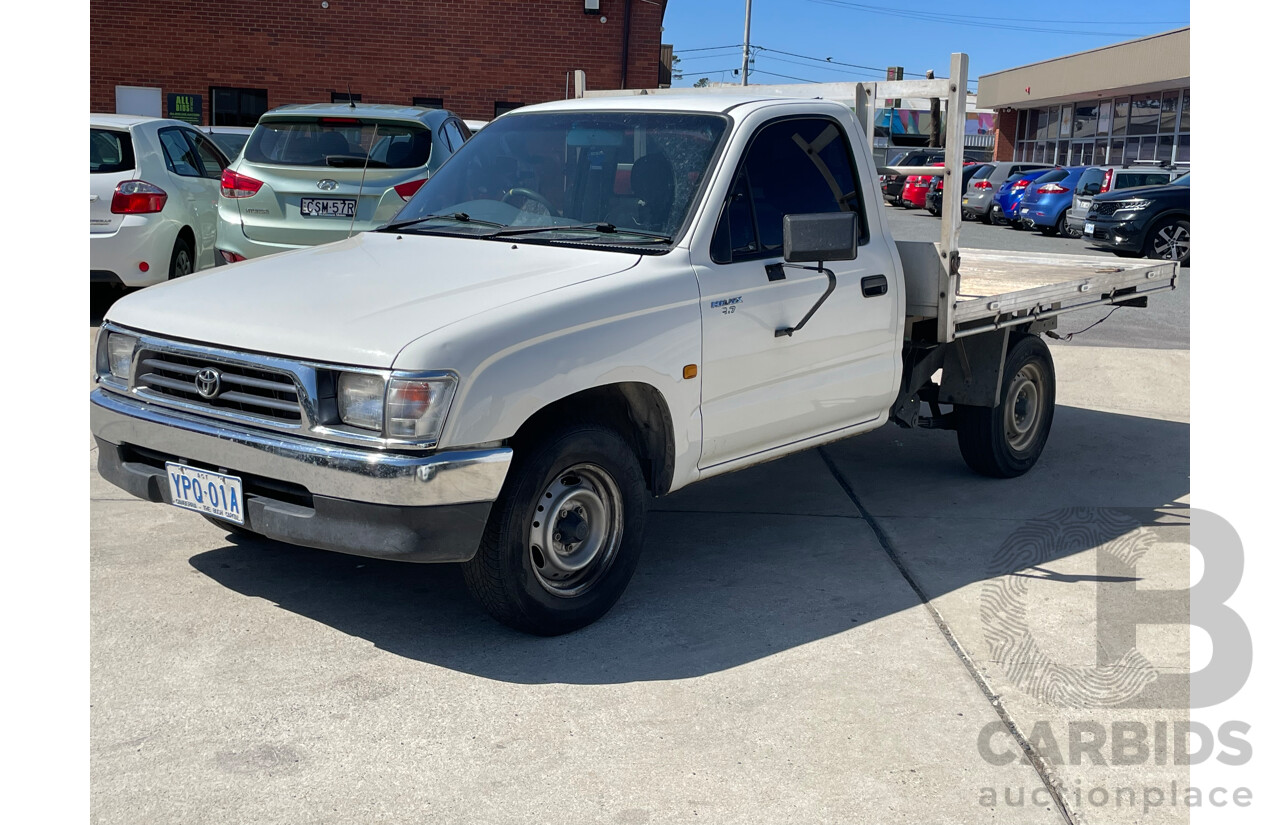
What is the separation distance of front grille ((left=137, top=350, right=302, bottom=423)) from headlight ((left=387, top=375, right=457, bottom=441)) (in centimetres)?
37

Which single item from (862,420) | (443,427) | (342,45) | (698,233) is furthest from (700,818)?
(342,45)

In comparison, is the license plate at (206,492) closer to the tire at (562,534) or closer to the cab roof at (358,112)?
the tire at (562,534)

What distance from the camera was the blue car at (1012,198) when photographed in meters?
29.6

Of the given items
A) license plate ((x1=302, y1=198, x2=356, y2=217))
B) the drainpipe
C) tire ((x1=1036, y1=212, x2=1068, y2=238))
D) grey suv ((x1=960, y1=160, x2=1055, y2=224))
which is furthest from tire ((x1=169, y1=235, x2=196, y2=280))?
grey suv ((x1=960, y1=160, x2=1055, y2=224))

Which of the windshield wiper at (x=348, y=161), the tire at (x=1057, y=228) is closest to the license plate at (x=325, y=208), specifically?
the windshield wiper at (x=348, y=161)

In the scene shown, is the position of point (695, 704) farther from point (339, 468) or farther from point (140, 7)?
point (140, 7)

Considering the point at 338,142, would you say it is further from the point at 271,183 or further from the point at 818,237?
the point at 818,237

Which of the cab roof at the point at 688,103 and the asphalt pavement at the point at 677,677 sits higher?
the cab roof at the point at 688,103

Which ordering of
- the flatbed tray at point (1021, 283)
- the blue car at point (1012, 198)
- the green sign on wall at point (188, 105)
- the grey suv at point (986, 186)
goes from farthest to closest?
the grey suv at point (986, 186) → the blue car at point (1012, 198) → the green sign on wall at point (188, 105) → the flatbed tray at point (1021, 283)

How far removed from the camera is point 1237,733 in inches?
164

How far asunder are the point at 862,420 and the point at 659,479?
142 cm

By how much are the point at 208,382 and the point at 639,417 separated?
5.26 ft

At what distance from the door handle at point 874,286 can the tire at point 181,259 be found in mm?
7332

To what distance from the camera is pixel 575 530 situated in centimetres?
464
